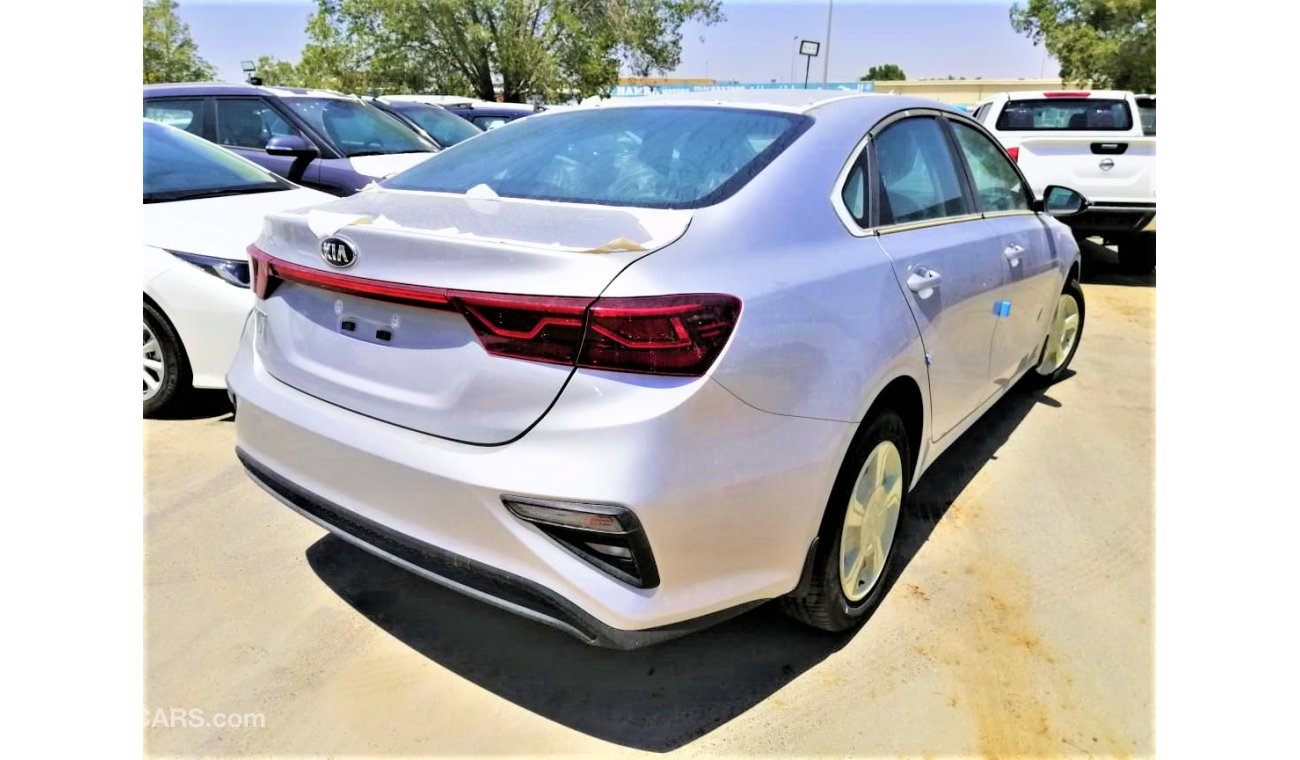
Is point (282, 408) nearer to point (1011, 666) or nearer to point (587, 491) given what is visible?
point (587, 491)

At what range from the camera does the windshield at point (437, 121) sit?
972 cm

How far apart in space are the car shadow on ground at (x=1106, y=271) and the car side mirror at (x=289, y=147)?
687cm

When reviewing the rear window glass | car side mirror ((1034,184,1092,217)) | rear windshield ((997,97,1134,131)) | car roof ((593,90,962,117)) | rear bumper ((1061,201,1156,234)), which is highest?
the rear window glass

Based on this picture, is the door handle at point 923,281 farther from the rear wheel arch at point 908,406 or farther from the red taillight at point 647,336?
the red taillight at point 647,336

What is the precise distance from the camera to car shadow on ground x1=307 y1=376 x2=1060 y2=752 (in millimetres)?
2240

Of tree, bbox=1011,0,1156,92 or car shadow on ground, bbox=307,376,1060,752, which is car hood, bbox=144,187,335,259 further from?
tree, bbox=1011,0,1156,92

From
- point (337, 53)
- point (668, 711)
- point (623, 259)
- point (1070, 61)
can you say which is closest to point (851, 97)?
point (623, 259)

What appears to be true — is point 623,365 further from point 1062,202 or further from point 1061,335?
point 1061,335

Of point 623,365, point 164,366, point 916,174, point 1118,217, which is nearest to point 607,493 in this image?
point 623,365

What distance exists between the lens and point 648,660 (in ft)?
8.09

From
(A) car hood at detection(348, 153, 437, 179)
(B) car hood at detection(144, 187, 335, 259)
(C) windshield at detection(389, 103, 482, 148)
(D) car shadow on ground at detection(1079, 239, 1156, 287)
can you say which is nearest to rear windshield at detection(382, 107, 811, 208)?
(B) car hood at detection(144, 187, 335, 259)

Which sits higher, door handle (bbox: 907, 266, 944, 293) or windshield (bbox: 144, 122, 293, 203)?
windshield (bbox: 144, 122, 293, 203)

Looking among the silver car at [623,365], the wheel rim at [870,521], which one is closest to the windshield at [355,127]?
the silver car at [623,365]

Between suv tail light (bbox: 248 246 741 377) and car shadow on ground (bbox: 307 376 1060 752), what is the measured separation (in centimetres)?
101
